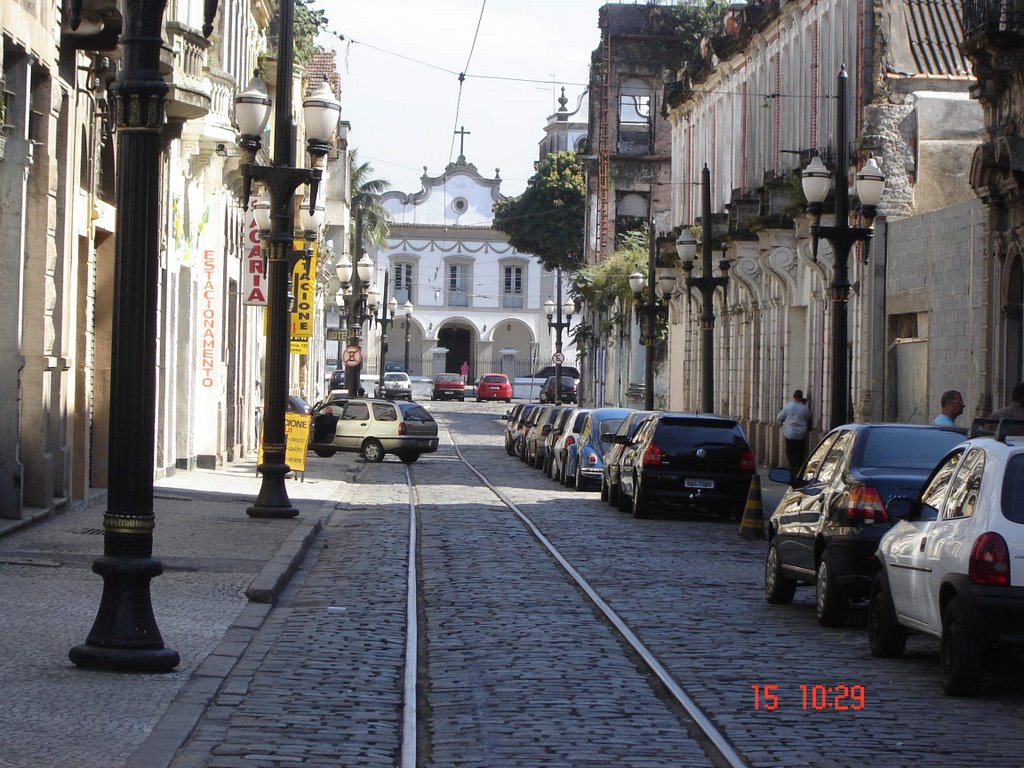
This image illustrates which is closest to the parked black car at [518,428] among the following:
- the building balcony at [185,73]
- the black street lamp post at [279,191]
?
the building balcony at [185,73]

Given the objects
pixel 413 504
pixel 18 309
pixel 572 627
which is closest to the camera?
pixel 572 627

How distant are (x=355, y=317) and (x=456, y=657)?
137 feet

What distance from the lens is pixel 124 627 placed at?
10.2m

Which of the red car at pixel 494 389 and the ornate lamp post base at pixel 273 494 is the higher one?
the red car at pixel 494 389

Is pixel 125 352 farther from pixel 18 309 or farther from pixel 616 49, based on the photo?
pixel 616 49

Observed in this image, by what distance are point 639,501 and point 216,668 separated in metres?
15.6

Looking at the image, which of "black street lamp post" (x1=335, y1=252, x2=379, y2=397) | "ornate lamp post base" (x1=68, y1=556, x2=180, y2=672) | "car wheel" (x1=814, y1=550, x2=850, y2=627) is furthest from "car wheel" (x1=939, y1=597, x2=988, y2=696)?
"black street lamp post" (x1=335, y1=252, x2=379, y2=397)

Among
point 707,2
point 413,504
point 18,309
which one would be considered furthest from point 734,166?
point 18,309

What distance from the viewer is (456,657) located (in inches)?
462

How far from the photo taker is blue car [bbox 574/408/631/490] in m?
33.2

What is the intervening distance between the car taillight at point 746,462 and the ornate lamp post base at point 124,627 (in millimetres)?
16404

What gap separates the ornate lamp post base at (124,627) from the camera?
10125mm
